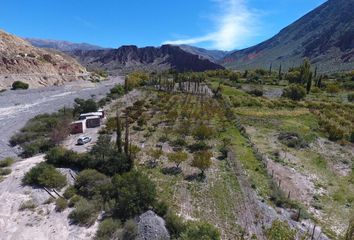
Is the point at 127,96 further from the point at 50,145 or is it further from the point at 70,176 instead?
the point at 70,176

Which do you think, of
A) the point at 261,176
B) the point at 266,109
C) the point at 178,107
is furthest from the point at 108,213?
the point at 266,109

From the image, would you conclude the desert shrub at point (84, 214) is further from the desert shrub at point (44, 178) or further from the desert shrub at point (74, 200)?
the desert shrub at point (44, 178)

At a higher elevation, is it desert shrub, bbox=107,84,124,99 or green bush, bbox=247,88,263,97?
green bush, bbox=247,88,263,97

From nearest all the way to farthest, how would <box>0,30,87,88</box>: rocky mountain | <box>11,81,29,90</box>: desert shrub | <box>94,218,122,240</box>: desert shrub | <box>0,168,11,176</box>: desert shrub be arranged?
<box>94,218,122,240</box>: desert shrub → <box>0,168,11,176</box>: desert shrub → <box>11,81,29,90</box>: desert shrub → <box>0,30,87,88</box>: rocky mountain

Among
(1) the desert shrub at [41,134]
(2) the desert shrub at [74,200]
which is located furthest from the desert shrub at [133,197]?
(1) the desert shrub at [41,134]

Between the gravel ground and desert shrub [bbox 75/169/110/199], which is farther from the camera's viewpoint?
the gravel ground

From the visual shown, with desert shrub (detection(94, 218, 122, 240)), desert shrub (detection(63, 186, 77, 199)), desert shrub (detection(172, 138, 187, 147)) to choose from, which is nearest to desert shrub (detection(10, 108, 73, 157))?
desert shrub (detection(63, 186, 77, 199))

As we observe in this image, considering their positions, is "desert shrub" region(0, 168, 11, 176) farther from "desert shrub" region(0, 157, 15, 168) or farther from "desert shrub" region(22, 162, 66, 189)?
"desert shrub" region(22, 162, 66, 189)
